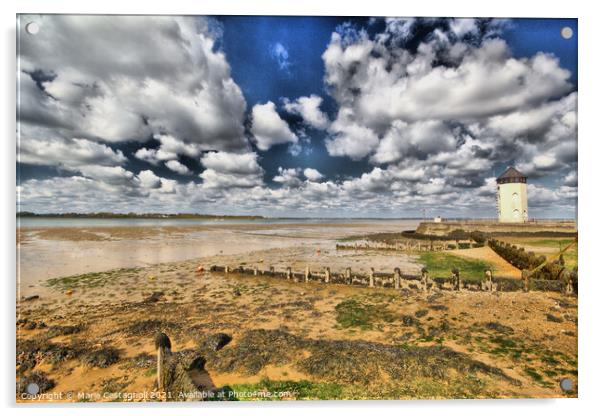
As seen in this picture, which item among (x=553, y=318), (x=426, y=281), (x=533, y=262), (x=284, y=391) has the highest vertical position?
(x=533, y=262)

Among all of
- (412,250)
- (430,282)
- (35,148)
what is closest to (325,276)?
(430,282)

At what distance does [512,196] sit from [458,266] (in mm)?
5110

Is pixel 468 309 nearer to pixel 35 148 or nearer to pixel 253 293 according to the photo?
pixel 253 293

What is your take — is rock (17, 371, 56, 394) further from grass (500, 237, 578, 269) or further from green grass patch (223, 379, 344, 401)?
grass (500, 237, 578, 269)

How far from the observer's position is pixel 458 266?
32.3 ft

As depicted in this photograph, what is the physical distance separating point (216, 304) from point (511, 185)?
832 centimetres

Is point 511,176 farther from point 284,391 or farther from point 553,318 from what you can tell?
point 284,391

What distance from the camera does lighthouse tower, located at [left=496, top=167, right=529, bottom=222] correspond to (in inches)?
→ 228

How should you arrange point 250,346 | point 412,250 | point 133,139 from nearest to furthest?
point 250,346
point 133,139
point 412,250

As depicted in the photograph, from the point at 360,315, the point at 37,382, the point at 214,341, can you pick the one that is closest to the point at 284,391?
the point at 214,341

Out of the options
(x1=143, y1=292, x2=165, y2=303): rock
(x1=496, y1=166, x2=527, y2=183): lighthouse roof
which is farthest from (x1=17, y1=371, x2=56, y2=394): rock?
(x1=496, y1=166, x2=527, y2=183): lighthouse roof

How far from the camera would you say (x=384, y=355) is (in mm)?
4070

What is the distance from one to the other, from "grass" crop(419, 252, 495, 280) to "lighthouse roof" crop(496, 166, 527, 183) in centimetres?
344

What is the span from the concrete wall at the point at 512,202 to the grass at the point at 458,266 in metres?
2.24
